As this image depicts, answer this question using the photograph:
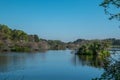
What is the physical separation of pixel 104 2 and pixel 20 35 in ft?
312

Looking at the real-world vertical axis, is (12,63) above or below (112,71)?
below

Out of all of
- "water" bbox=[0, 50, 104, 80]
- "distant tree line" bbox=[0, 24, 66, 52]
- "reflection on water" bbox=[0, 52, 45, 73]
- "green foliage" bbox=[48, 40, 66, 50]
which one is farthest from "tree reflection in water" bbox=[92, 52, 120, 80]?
"green foliage" bbox=[48, 40, 66, 50]

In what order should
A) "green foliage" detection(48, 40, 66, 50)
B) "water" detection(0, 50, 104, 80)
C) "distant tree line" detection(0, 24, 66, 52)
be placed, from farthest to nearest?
"green foliage" detection(48, 40, 66, 50)
"distant tree line" detection(0, 24, 66, 52)
"water" detection(0, 50, 104, 80)

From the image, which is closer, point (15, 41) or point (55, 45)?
point (15, 41)

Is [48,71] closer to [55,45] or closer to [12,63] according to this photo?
[12,63]

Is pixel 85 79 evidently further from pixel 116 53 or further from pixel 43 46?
pixel 43 46

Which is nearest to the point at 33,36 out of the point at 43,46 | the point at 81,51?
the point at 43,46

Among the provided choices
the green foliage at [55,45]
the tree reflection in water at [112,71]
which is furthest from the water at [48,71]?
the green foliage at [55,45]

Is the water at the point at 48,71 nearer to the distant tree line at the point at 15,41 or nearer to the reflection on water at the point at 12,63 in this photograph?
the reflection on water at the point at 12,63

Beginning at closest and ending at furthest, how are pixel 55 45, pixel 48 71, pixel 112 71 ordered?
1. pixel 112 71
2. pixel 48 71
3. pixel 55 45

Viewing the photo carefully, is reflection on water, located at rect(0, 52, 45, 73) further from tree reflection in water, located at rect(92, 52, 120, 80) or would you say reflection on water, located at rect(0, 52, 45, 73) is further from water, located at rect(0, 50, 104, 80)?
tree reflection in water, located at rect(92, 52, 120, 80)

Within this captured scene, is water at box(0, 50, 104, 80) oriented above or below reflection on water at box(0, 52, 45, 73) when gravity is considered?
below

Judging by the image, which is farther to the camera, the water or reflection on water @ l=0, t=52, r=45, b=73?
reflection on water @ l=0, t=52, r=45, b=73

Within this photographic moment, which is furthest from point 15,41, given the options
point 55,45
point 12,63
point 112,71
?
point 112,71
